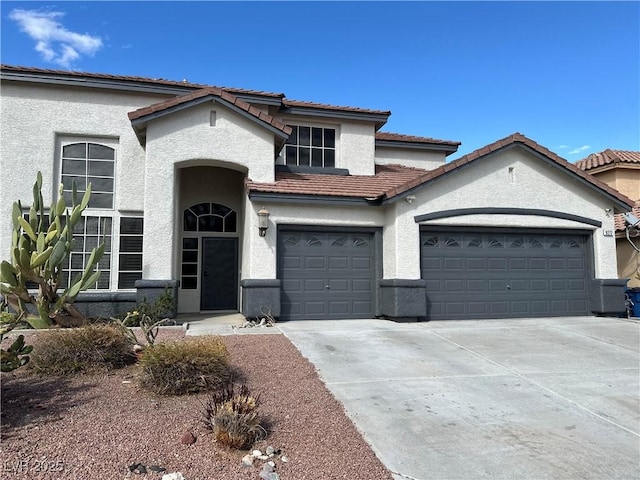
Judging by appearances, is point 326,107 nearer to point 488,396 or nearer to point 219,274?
point 219,274

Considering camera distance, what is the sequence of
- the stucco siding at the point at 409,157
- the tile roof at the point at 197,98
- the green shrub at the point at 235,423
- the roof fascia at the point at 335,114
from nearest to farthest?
→ the green shrub at the point at 235,423, the tile roof at the point at 197,98, the roof fascia at the point at 335,114, the stucco siding at the point at 409,157

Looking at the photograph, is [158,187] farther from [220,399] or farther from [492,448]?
[492,448]

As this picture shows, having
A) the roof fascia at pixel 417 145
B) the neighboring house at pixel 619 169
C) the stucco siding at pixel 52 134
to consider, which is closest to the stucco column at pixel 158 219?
the stucco siding at pixel 52 134

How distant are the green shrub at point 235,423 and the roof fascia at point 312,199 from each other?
22.6 ft

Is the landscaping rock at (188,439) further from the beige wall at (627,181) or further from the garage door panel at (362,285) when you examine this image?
the beige wall at (627,181)

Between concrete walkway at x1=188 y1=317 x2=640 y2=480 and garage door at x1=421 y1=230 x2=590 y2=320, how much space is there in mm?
1525

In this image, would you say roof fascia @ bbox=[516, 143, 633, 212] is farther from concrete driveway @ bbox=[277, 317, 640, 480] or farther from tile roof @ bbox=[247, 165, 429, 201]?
concrete driveway @ bbox=[277, 317, 640, 480]

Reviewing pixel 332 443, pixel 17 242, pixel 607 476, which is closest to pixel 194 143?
pixel 17 242

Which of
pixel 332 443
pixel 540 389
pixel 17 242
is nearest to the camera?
pixel 332 443

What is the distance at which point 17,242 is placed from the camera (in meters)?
8.20

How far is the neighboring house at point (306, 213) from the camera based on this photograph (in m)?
11.0

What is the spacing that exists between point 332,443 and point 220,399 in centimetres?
123

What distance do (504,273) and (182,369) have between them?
939 centimetres

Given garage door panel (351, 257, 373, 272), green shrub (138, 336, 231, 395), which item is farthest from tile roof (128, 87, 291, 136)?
green shrub (138, 336, 231, 395)
